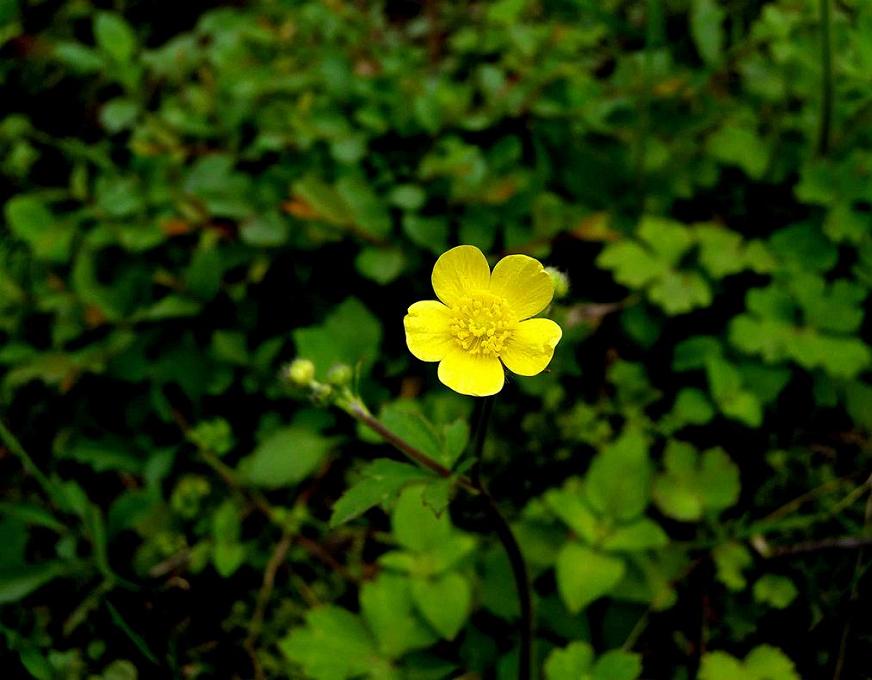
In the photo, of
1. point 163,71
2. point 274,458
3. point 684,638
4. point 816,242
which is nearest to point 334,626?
point 274,458

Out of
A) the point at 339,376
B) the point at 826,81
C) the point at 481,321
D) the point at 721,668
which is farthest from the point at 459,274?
the point at 826,81

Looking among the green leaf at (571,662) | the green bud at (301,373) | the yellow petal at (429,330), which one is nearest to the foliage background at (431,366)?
the green leaf at (571,662)

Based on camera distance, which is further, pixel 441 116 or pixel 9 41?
pixel 9 41

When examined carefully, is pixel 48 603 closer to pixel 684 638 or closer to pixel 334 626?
pixel 334 626

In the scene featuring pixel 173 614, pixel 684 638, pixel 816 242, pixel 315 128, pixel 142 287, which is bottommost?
pixel 173 614

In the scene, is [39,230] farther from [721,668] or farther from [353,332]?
[721,668]

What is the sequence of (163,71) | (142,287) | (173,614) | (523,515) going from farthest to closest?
(163,71), (142,287), (173,614), (523,515)
